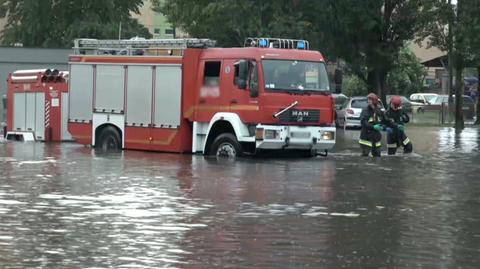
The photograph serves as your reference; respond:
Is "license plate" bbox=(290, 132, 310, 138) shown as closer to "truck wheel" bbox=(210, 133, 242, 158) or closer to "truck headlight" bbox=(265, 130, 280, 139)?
"truck headlight" bbox=(265, 130, 280, 139)

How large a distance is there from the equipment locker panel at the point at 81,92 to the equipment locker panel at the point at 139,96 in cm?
→ 150

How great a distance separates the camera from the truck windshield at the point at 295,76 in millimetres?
18359

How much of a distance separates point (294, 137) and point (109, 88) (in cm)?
570

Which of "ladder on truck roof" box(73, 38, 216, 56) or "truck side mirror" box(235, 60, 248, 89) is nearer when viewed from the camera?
"truck side mirror" box(235, 60, 248, 89)

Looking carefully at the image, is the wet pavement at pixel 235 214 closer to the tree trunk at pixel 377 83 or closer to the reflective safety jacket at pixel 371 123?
the reflective safety jacket at pixel 371 123

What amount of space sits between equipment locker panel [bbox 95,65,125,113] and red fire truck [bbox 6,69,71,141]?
461 centimetres

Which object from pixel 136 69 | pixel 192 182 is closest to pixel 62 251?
pixel 192 182

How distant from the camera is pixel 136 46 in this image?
21.5 metres

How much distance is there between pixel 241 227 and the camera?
9.64m

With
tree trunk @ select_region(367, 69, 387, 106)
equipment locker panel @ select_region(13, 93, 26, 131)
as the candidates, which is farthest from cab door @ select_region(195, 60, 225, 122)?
tree trunk @ select_region(367, 69, 387, 106)

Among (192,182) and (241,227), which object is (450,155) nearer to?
(192,182)

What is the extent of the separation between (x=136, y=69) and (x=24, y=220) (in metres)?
11.3

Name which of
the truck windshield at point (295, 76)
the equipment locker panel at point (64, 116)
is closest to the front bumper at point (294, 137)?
the truck windshield at point (295, 76)

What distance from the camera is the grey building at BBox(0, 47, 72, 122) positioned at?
41.5 m
